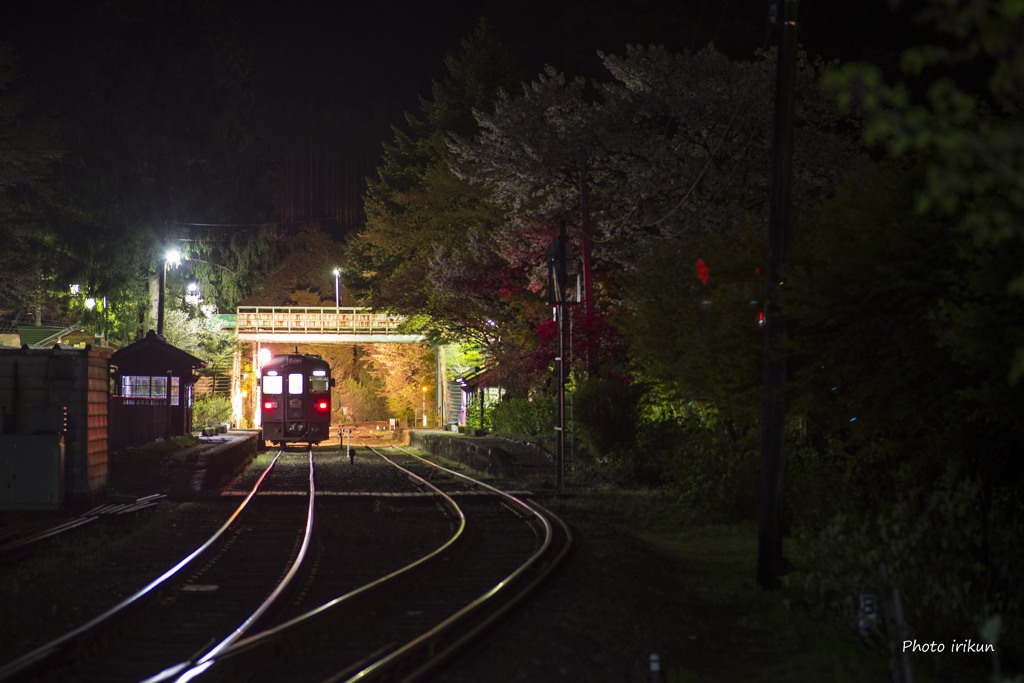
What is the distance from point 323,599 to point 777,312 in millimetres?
5108

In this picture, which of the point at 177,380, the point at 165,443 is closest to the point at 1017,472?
the point at 165,443

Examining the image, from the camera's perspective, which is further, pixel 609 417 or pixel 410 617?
pixel 609 417

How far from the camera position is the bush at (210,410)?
169 feet

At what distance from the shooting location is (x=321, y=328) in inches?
2372

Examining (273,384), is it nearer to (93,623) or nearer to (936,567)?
(93,623)

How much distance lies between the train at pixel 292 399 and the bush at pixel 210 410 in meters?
8.23

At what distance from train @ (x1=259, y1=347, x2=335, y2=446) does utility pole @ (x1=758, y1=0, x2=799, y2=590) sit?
32.0 meters

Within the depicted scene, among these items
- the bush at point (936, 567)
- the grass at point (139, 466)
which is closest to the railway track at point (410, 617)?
the bush at point (936, 567)

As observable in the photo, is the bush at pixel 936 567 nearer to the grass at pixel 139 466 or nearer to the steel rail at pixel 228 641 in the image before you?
the steel rail at pixel 228 641

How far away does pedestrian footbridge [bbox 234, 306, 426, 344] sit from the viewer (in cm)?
5956

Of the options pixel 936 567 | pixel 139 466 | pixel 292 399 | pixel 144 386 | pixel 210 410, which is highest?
pixel 144 386

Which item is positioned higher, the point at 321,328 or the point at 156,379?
the point at 321,328

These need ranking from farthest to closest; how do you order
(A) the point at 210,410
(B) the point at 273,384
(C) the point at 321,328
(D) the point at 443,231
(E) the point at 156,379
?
(C) the point at 321,328
(A) the point at 210,410
(D) the point at 443,231
(B) the point at 273,384
(E) the point at 156,379

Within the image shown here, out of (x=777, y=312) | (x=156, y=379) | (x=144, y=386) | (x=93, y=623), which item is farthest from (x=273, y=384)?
(x=93, y=623)
